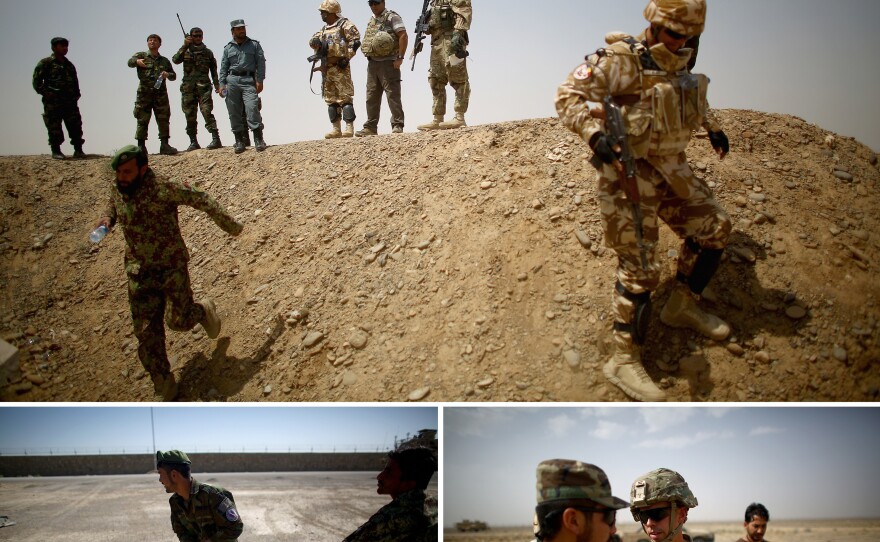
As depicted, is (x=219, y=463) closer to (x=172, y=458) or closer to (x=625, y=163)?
(x=172, y=458)

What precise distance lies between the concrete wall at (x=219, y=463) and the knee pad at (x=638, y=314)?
5.74m

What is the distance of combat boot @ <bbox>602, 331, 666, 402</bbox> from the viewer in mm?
4199

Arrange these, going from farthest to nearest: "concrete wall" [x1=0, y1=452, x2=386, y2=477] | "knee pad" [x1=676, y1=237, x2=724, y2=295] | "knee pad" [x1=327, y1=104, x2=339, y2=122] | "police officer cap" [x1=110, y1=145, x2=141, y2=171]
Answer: "concrete wall" [x1=0, y1=452, x2=386, y2=477] → "knee pad" [x1=327, y1=104, x2=339, y2=122] → "police officer cap" [x1=110, y1=145, x2=141, y2=171] → "knee pad" [x1=676, y1=237, x2=724, y2=295]

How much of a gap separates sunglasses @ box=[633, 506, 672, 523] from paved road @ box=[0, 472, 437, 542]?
128 inches

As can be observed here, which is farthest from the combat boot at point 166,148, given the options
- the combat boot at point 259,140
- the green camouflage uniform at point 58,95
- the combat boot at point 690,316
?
the combat boot at point 690,316

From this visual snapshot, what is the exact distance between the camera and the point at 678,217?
14.0ft

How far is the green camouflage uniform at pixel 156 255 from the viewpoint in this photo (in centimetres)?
502

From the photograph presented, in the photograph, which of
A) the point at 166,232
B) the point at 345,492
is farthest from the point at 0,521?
the point at 345,492

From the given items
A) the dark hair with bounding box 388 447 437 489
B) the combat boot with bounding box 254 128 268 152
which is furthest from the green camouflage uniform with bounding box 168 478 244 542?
the combat boot with bounding box 254 128 268 152

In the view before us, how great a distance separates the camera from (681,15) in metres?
3.78

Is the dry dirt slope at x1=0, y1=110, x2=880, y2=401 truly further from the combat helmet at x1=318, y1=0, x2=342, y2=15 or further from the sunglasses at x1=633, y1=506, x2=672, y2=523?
the combat helmet at x1=318, y1=0, x2=342, y2=15

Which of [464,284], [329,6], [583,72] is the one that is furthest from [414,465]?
[329,6]

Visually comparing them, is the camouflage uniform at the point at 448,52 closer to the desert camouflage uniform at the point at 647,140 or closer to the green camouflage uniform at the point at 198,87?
the green camouflage uniform at the point at 198,87

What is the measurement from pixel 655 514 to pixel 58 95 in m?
9.42
